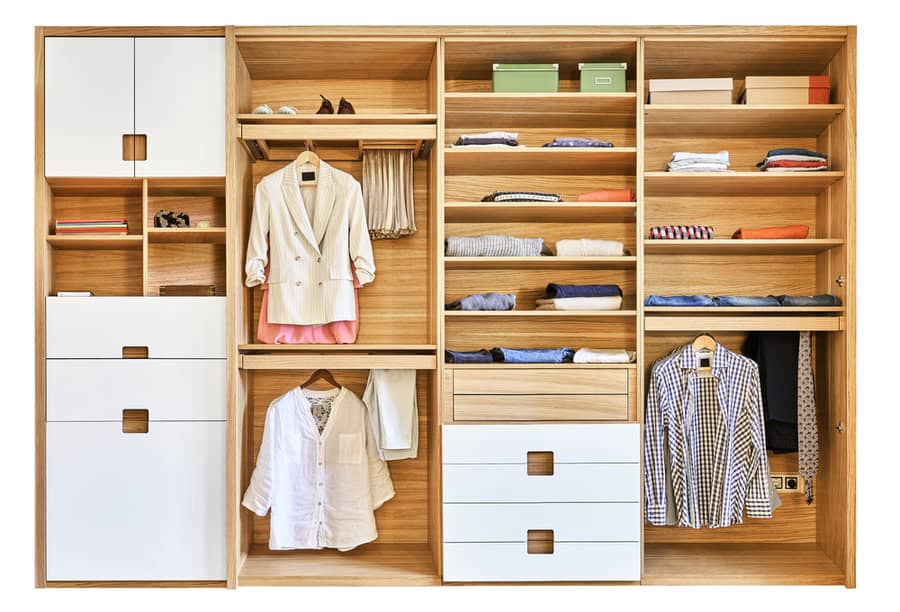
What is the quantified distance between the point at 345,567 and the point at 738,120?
8.65 feet

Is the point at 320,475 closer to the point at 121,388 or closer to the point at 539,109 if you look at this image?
the point at 121,388

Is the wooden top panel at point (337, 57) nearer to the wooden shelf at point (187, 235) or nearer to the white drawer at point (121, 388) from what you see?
the wooden shelf at point (187, 235)

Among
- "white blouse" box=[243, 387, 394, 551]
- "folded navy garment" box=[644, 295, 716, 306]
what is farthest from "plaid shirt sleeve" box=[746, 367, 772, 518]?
"white blouse" box=[243, 387, 394, 551]

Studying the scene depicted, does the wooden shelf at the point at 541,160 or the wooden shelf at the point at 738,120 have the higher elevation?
the wooden shelf at the point at 738,120

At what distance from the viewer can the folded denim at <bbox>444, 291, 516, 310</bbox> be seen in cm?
371

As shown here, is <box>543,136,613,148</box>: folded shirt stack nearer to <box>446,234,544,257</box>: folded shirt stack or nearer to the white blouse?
<box>446,234,544,257</box>: folded shirt stack

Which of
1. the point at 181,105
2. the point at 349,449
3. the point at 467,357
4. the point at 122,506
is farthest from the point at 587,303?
the point at 122,506

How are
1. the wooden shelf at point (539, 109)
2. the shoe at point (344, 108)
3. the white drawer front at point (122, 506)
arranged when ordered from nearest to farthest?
1. the white drawer front at point (122, 506)
2. the wooden shelf at point (539, 109)
3. the shoe at point (344, 108)

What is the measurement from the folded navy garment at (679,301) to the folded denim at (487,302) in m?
0.59

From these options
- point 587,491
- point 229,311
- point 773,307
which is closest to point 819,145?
point 773,307

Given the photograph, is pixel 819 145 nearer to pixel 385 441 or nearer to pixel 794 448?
Answer: pixel 794 448

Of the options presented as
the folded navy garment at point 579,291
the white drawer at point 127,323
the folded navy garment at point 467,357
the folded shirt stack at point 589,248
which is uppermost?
the folded shirt stack at point 589,248

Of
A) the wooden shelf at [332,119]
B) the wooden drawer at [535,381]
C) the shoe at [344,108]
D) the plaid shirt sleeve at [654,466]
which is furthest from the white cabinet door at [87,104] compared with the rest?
the plaid shirt sleeve at [654,466]

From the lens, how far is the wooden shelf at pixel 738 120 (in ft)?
12.1
